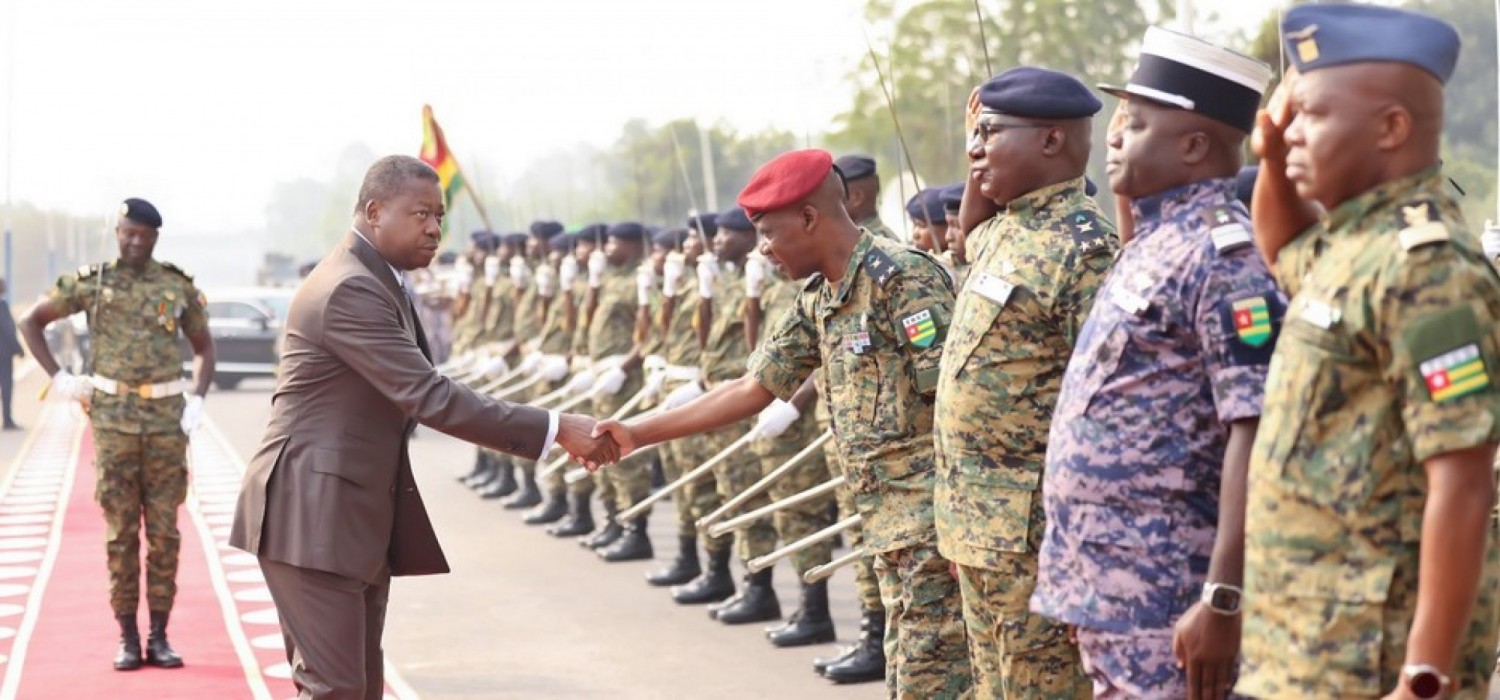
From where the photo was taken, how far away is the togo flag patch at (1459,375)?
2742mm

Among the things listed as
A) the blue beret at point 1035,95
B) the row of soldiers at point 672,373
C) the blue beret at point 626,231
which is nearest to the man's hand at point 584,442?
the blue beret at point 1035,95

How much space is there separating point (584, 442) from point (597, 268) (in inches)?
296

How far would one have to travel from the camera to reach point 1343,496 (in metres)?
2.91

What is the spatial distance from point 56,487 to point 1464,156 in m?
14.4

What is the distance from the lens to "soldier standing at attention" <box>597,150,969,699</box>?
5125mm

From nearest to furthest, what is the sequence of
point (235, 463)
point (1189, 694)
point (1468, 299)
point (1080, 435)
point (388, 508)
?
point (1468, 299)
point (1189, 694)
point (1080, 435)
point (388, 508)
point (235, 463)

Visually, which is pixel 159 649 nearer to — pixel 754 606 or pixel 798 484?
pixel 754 606

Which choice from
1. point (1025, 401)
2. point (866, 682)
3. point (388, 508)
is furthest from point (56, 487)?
point (1025, 401)

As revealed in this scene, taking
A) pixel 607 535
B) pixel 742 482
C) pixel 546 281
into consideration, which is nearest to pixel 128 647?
pixel 742 482

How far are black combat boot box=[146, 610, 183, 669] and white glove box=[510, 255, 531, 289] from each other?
7.00 meters

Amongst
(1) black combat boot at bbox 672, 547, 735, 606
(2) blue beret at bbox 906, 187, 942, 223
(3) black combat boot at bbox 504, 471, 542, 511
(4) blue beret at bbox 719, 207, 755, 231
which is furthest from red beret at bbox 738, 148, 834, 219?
(3) black combat boot at bbox 504, 471, 542, 511

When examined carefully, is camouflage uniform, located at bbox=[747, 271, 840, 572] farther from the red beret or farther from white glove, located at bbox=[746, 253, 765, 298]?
the red beret

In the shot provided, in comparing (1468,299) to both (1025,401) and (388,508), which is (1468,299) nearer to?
(1025,401)

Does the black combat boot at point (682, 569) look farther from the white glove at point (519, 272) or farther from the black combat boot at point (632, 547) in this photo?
the white glove at point (519, 272)
